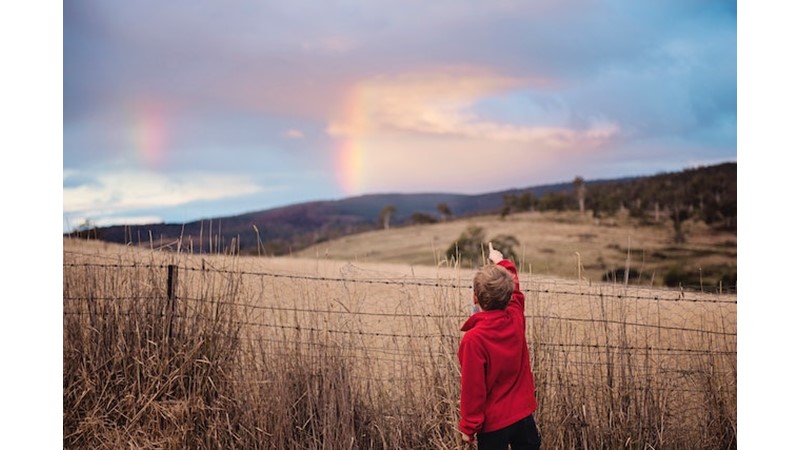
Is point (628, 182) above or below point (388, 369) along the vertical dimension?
above

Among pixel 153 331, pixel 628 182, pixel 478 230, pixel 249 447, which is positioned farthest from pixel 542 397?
pixel 628 182

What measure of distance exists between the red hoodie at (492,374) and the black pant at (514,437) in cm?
4

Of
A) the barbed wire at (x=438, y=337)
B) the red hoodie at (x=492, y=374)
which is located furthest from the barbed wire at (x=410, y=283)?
the red hoodie at (x=492, y=374)

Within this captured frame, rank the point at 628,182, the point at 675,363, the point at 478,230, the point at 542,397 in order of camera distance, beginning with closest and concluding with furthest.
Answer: the point at 542,397 < the point at 675,363 < the point at 478,230 < the point at 628,182

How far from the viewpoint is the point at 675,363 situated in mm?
4781

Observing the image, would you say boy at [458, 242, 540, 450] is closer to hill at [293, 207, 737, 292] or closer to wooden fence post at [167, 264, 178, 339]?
wooden fence post at [167, 264, 178, 339]

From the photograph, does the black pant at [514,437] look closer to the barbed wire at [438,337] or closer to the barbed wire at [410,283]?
the barbed wire at [438,337]

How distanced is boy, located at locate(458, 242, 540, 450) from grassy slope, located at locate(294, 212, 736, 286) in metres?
31.2

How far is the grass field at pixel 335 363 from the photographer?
4.51 meters

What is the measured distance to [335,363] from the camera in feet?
15.2

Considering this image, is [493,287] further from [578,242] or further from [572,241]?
[578,242]

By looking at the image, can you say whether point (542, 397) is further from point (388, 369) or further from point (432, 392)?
point (388, 369)

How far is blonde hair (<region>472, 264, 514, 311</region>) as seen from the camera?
3146 millimetres
